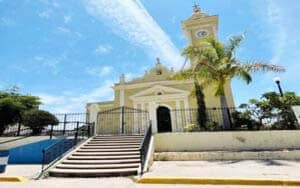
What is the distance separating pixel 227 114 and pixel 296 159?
13.5ft

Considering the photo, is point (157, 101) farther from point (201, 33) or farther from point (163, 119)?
point (201, 33)

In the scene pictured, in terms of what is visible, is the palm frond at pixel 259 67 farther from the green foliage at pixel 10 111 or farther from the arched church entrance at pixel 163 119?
the green foliage at pixel 10 111

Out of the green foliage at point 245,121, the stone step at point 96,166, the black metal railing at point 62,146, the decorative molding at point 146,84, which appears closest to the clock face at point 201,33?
the decorative molding at point 146,84

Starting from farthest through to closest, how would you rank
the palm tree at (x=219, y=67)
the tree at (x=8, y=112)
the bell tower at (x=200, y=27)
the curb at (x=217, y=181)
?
the bell tower at (x=200, y=27), the tree at (x=8, y=112), the palm tree at (x=219, y=67), the curb at (x=217, y=181)

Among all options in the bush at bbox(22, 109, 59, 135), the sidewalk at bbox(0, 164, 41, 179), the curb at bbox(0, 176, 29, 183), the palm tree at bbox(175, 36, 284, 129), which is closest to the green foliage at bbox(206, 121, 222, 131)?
the palm tree at bbox(175, 36, 284, 129)

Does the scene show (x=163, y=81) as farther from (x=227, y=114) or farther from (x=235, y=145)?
(x=235, y=145)

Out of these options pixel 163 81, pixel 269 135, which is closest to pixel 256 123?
pixel 269 135

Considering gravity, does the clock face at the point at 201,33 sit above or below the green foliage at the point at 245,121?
above

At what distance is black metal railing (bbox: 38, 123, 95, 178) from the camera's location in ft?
26.3

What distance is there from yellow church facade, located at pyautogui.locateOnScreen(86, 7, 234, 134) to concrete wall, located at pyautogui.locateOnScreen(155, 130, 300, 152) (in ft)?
15.8

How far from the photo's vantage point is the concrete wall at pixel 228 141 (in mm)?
11203

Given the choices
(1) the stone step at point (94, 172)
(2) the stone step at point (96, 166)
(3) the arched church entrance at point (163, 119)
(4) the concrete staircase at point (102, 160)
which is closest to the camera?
(1) the stone step at point (94, 172)

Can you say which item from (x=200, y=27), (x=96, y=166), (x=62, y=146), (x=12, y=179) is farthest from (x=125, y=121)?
(x=200, y=27)

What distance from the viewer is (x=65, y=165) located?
802 cm
